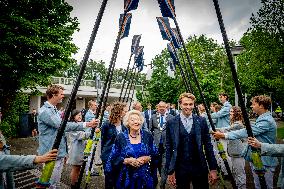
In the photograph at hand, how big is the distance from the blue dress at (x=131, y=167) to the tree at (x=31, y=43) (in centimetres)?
1145

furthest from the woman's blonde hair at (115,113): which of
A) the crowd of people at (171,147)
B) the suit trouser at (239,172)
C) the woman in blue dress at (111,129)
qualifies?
the suit trouser at (239,172)

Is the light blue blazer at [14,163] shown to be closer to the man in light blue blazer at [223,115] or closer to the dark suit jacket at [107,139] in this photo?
the dark suit jacket at [107,139]

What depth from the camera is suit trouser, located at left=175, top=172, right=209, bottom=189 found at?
4.10 meters

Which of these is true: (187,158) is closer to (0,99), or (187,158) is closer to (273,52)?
(0,99)

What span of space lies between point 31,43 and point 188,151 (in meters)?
12.7

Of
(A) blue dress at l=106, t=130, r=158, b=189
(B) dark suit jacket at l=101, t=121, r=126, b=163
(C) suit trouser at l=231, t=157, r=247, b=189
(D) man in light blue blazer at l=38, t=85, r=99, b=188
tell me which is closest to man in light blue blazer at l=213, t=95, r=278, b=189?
(A) blue dress at l=106, t=130, r=158, b=189

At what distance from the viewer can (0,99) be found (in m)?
15.2

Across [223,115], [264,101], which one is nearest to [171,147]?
[264,101]

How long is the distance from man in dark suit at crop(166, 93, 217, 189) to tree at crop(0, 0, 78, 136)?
1176 centimetres

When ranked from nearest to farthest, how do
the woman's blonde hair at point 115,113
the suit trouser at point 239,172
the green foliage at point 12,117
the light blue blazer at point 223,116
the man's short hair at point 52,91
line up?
the man's short hair at point 52,91
the woman's blonde hair at point 115,113
the suit trouser at point 239,172
the light blue blazer at point 223,116
the green foliage at point 12,117

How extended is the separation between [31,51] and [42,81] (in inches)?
70.8

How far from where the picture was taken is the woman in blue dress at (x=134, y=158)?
151 inches

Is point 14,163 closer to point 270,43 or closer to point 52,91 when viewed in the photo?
point 52,91

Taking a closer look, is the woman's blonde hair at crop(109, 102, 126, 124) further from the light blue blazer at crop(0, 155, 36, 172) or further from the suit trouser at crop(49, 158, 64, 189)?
the light blue blazer at crop(0, 155, 36, 172)
